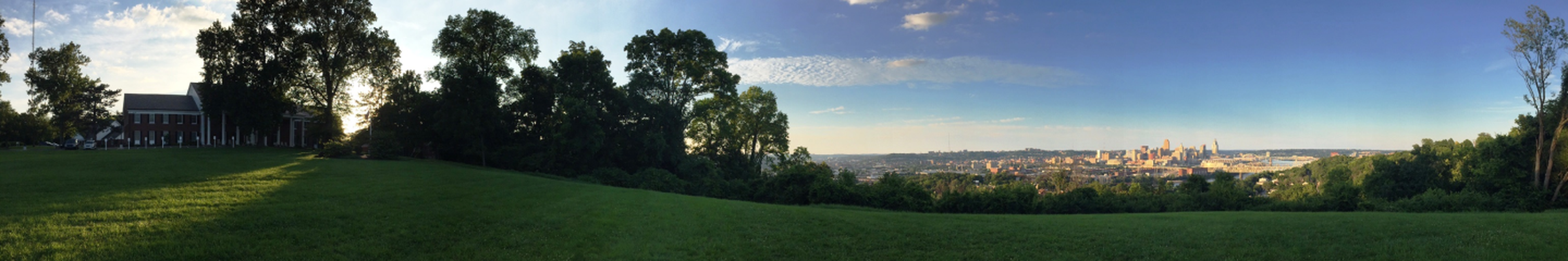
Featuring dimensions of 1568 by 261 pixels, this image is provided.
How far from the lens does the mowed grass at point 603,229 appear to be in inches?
387

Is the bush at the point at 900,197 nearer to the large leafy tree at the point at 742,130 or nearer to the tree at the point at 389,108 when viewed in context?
the large leafy tree at the point at 742,130

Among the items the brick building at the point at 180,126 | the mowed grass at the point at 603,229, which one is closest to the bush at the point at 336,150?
the mowed grass at the point at 603,229

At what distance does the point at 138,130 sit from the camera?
4800 centimetres

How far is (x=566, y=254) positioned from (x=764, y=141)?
2775 cm

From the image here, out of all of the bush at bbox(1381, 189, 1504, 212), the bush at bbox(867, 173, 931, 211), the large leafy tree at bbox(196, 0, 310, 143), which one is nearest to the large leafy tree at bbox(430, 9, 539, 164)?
the large leafy tree at bbox(196, 0, 310, 143)

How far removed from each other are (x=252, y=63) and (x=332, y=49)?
410cm

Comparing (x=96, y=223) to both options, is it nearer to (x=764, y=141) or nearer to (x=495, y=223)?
(x=495, y=223)

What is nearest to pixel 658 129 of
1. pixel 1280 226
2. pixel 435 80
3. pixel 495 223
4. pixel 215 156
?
pixel 435 80

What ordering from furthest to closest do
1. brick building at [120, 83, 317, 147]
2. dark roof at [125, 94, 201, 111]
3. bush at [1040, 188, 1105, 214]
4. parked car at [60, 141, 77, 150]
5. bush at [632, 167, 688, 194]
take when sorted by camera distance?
dark roof at [125, 94, 201, 111] < brick building at [120, 83, 317, 147] < parked car at [60, 141, 77, 150] < bush at [632, 167, 688, 194] < bush at [1040, 188, 1105, 214]

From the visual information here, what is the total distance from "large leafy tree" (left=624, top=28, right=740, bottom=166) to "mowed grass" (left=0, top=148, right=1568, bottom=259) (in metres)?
→ 19.0

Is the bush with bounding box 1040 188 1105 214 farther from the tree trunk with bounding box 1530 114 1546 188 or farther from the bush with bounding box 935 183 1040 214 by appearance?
the tree trunk with bounding box 1530 114 1546 188

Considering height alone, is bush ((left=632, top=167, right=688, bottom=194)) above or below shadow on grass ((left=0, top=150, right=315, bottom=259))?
below

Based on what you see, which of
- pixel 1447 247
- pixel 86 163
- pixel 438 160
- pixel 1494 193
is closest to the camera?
pixel 1447 247

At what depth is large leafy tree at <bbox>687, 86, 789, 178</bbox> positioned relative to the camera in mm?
37531
